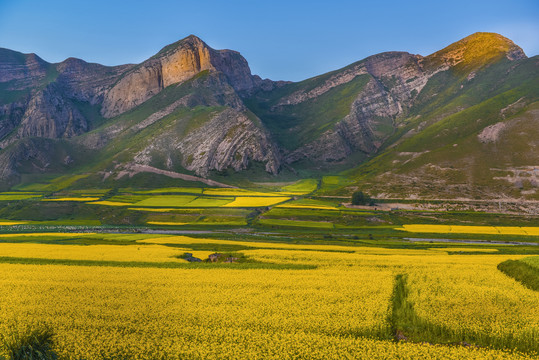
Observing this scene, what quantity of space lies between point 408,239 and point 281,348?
6497cm

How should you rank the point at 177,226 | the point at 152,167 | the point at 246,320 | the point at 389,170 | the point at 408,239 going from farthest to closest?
the point at 152,167 → the point at 389,170 → the point at 177,226 → the point at 408,239 → the point at 246,320

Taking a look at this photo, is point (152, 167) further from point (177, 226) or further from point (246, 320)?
point (246, 320)

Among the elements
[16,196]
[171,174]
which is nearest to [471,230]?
[171,174]

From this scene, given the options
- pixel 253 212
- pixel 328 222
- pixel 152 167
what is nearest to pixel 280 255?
pixel 328 222

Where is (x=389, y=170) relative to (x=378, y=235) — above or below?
above

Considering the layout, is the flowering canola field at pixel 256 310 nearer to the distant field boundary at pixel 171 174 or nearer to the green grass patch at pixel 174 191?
the green grass patch at pixel 174 191

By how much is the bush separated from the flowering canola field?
605 millimetres

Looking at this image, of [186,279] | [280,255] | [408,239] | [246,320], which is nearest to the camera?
[246,320]

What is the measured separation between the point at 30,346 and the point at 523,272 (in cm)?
3946

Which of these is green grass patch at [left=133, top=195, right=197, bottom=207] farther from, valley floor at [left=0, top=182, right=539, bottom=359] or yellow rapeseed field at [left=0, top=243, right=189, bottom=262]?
yellow rapeseed field at [left=0, top=243, right=189, bottom=262]

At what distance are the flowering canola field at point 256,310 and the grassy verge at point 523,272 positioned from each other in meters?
1.17

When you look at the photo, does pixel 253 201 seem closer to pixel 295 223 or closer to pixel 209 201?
pixel 209 201

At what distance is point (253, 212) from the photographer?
357 ft

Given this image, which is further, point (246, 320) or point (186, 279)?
point (186, 279)
